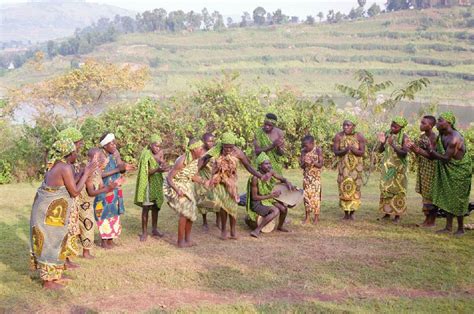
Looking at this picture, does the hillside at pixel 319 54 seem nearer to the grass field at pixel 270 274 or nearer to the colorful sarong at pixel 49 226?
the grass field at pixel 270 274

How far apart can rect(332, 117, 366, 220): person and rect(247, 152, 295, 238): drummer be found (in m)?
1.19

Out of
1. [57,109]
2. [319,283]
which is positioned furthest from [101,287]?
[57,109]

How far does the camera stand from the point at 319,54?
269 feet

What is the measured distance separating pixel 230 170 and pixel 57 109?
1314 centimetres

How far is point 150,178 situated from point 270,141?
2.12m

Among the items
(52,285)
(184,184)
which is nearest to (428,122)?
(184,184)

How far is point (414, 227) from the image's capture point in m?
8.43

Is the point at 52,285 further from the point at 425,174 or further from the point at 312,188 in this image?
the point at 425,174

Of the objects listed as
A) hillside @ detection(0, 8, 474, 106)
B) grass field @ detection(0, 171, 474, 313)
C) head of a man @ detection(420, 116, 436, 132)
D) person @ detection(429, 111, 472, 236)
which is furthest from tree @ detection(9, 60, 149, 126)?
hillside @ detection(0, 8, 474, 106)

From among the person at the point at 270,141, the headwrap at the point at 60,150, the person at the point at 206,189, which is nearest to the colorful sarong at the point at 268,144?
the person at the point at 270,141

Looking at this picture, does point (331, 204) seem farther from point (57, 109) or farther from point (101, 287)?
point (57, 109)

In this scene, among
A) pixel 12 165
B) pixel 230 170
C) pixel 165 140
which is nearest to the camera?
pixel 230 170

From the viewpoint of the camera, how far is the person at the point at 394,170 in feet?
27.9

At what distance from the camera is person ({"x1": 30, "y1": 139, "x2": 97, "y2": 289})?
226 inches
